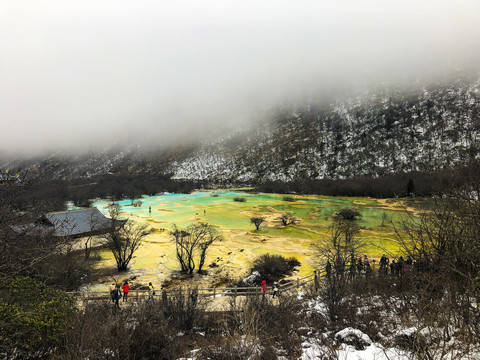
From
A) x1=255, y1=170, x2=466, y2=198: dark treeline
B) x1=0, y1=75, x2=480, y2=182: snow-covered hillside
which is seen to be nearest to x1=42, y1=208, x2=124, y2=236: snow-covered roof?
x1=0, y1=75, x2=480, y2=182: snow-covered hillside

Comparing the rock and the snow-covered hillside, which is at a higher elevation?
the snow-covered hillside

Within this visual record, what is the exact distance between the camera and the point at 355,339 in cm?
779

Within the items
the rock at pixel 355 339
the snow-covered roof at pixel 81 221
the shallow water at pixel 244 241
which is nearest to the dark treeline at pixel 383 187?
the shallow water at pixel 244 241

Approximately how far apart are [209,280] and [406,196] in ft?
250

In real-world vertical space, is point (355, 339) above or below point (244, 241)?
above

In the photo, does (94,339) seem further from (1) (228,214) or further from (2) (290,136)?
(2) (290,136)

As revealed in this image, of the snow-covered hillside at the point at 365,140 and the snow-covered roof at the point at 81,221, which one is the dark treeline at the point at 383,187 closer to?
the snow-covered hillside at the point at 365,140

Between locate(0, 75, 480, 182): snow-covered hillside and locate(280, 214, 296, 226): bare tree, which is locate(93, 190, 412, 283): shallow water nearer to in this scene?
locate(280, 214, 296, 226): bare tree

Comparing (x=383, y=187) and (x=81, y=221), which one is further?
(x=383, y=187)

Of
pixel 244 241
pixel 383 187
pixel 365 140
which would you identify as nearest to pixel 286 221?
pixel 244 241

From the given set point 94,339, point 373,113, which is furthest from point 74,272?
point 373,113

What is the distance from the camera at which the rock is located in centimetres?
758

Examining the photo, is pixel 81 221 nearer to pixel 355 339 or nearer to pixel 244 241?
pixel 244 241

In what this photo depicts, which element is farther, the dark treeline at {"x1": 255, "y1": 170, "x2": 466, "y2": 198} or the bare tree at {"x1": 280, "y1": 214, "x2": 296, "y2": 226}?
the dark treeline at {"x1": 255, "y1": 170, "x2": 466, "y2": 198}
